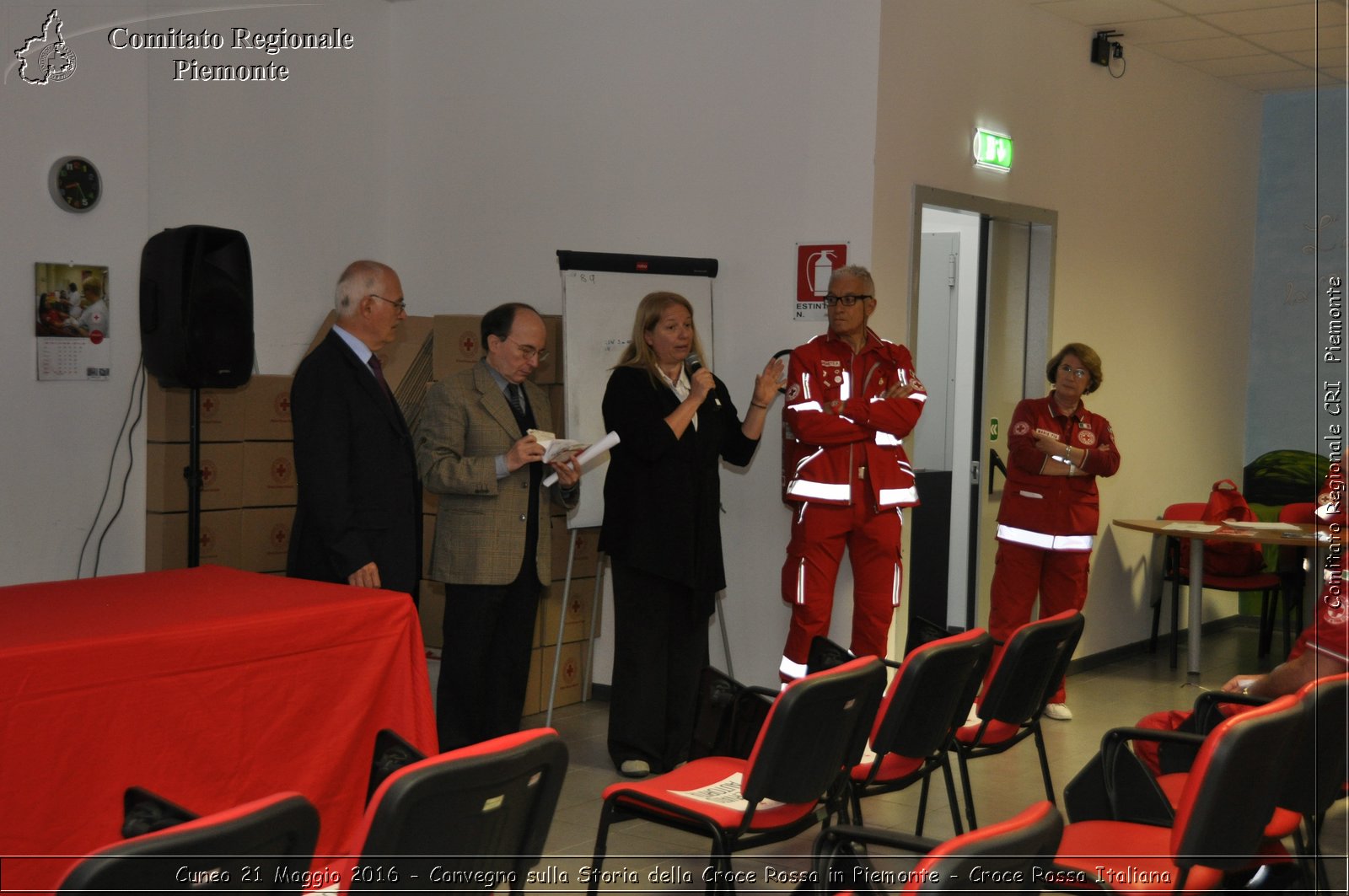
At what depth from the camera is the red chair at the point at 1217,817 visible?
90.3 inches

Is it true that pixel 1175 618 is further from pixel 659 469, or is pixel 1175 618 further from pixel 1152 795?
pixel 1152 795

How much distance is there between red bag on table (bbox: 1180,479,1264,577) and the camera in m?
6.98

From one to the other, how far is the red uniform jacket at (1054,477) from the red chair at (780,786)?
9.85ft

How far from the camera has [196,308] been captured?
4.72 meters

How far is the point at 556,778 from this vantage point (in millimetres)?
2102

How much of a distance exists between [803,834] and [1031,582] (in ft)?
7.06

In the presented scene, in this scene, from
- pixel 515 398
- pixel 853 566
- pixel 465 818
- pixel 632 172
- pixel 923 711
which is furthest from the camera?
pixel 632 172

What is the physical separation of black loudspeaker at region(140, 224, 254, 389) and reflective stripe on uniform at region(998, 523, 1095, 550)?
3.44 m

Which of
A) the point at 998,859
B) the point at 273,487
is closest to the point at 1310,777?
the point at 998,859

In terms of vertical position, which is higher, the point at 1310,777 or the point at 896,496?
the point at 896,496

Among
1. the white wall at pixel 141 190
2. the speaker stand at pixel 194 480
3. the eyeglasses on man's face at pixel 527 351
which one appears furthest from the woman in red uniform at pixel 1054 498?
the white wall at pixel 141 190

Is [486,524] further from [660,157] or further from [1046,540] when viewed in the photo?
[1046,540]

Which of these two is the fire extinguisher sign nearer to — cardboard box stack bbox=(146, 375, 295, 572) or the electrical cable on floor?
cardboard box stack bbox=(146, 375, 295, 572)

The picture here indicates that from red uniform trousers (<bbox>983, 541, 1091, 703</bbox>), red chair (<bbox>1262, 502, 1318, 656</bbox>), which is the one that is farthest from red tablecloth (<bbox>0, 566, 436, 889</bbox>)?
red chair (<bbox>1262, 502, 1318, 656</bbox>)
